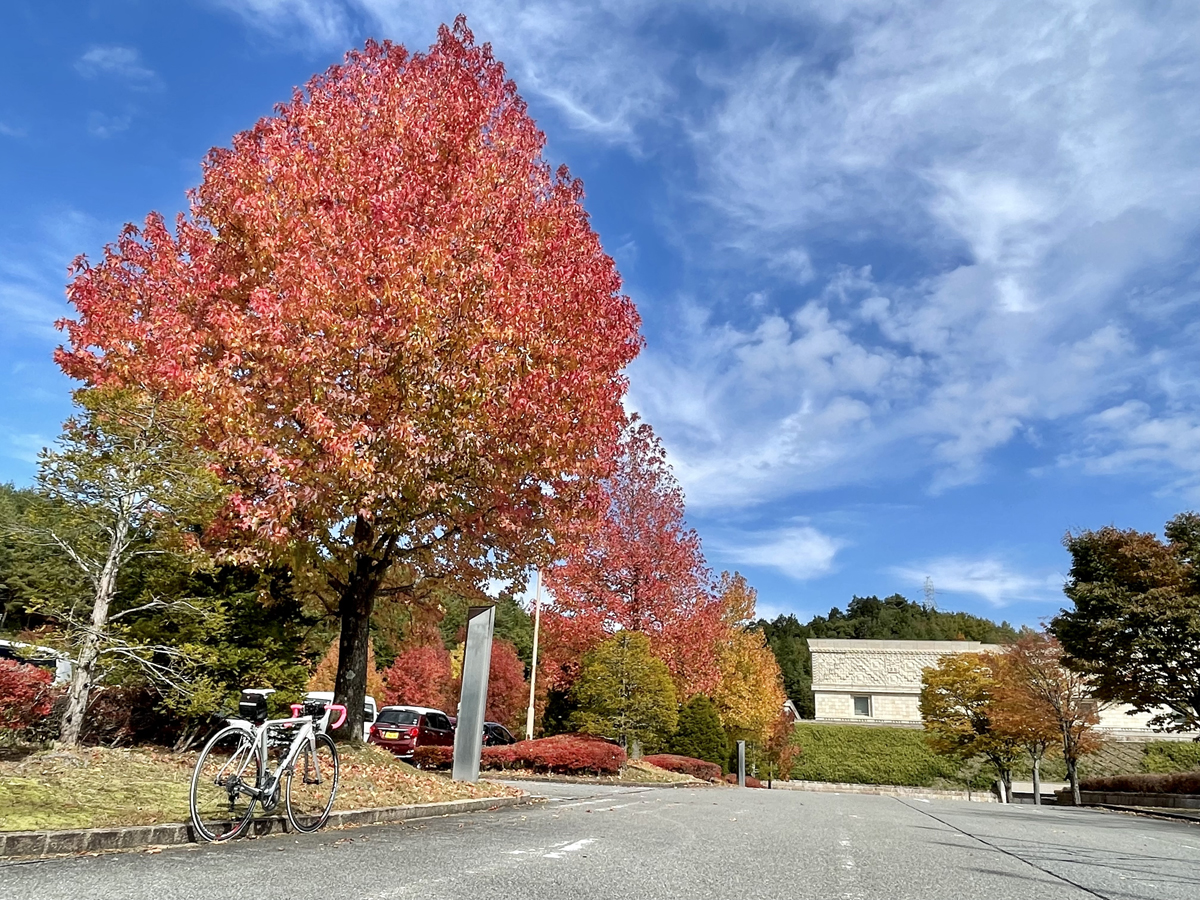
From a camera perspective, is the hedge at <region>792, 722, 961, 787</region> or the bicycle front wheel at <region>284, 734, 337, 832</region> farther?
the hedge at <region>792, 722, 961, 787</region>

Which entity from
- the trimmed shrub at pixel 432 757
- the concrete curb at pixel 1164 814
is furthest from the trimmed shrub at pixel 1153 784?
the trimmed shrub at pixel 432 757

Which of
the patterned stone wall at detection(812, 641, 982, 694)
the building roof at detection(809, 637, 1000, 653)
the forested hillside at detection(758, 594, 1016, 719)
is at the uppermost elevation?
the forested hillside at detection(758, 594, 1016, 719)

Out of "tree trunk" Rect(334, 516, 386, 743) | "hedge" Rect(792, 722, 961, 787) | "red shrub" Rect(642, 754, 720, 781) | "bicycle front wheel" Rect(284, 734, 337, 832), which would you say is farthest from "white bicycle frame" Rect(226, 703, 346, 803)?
"hedge" Rect(792, 722, 961, 787)

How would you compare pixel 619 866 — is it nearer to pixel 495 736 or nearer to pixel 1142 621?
pixel 495 736

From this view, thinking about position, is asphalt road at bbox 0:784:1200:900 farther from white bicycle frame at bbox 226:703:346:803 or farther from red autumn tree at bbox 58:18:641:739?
red autumn tree at bbox 58:18:641:739

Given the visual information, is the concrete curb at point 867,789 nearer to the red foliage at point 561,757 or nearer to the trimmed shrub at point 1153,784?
the trimmed shrub at point 1153,784

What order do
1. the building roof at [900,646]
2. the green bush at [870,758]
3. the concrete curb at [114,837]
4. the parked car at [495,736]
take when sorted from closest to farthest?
the concrete curb at [114,837]
the parked car at [495,736]
the green bush at [870,758]
the building roof at [900,646]

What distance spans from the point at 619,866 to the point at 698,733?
23.2 metres

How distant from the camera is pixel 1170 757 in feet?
155

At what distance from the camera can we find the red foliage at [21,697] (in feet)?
28.2

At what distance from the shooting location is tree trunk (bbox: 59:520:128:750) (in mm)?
7949

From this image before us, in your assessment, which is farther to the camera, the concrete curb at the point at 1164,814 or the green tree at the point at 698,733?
the green tree at the point at 698,733

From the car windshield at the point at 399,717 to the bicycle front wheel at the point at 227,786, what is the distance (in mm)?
14730

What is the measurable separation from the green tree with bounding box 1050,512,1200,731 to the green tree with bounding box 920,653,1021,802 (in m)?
9.23
